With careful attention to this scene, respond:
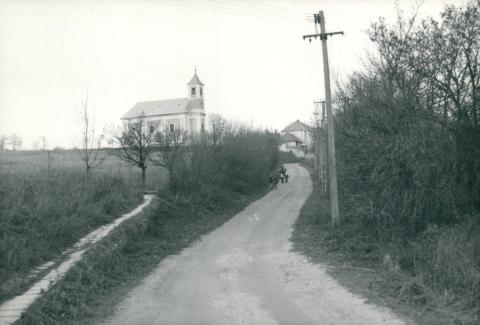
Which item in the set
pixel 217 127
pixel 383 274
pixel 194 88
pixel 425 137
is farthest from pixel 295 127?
pixel 383 274

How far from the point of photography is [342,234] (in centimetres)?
1474

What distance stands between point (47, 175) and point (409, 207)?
15.1m

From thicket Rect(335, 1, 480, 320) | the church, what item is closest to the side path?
thicket Rect(335, 1, 480, 320)

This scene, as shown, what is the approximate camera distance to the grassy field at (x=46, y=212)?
393 inches

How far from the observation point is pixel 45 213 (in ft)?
42.3

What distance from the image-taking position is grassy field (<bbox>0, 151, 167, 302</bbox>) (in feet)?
32.7

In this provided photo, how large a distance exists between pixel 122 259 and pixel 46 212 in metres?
3.02

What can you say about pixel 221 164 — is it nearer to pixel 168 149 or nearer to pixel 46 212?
pixel 168 149

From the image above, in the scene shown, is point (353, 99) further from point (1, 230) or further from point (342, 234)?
point (1, 230)

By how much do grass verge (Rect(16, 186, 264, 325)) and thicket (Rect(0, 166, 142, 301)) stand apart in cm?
112

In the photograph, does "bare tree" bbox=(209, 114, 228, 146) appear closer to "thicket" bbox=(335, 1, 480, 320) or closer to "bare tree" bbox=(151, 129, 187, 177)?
"bare tree" bbox=(151, 129, 187, 177)

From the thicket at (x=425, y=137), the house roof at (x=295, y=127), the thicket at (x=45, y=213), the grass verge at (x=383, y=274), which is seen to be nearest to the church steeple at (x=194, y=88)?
the house roof at (x=295, y=127)

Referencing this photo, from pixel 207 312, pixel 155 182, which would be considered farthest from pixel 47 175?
pixel 207 312

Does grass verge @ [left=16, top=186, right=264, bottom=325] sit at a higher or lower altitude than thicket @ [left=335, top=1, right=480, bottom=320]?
lower
